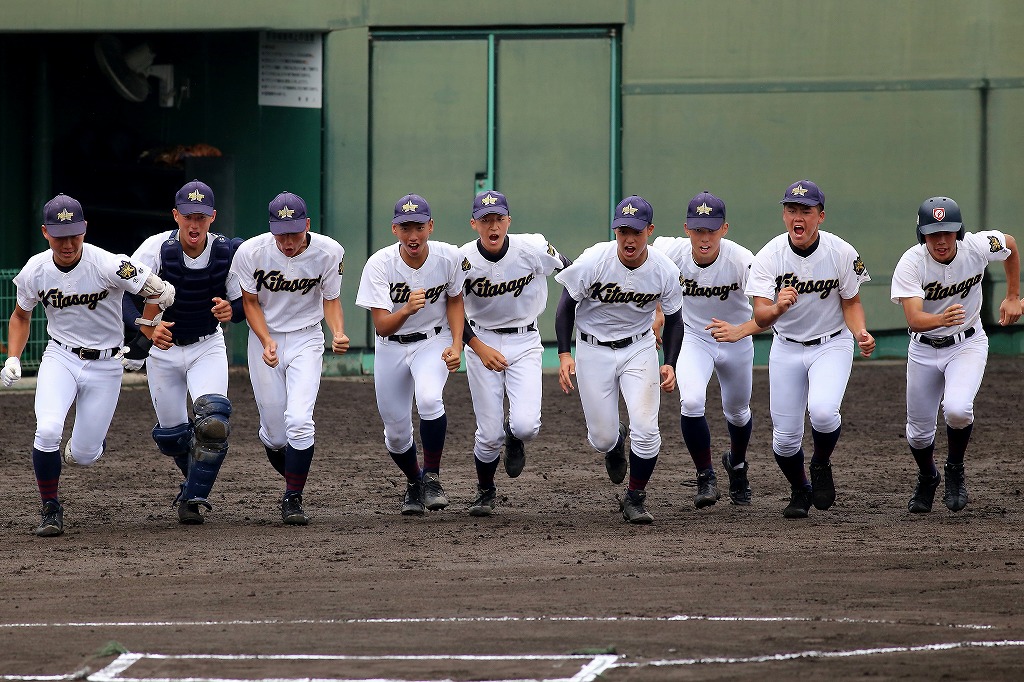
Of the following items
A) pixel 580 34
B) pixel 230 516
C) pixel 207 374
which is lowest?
pixel 230 516

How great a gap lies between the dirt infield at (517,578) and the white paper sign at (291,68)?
6.12 metres

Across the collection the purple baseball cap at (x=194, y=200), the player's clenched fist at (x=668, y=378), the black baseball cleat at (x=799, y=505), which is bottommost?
the black baseball cleat at (x=799, y=505)

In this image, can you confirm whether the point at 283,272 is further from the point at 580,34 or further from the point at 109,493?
the point at 580,34

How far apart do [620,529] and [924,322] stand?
2.18 meters

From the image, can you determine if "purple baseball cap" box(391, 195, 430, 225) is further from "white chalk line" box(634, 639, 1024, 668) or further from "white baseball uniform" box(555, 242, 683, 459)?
"white chalk line" box(634, 639, 1024, 668)

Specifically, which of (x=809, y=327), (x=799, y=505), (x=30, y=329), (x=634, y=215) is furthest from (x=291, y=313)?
(x=30, y=329)

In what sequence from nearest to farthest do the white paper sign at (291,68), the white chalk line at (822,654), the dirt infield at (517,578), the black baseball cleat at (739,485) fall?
the white chalk line at (822,654) → the dirt infield at (517,578) → the black baseball cleat at (739,485) → the white paper sign at (291,68)

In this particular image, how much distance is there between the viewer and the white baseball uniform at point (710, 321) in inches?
387

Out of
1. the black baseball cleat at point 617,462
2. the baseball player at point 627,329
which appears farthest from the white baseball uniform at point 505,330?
the black baseball cleat at point 617,462

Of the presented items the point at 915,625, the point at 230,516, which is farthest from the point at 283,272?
the point at 915,625

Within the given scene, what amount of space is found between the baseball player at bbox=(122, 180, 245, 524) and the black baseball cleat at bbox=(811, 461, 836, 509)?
11.7 feet

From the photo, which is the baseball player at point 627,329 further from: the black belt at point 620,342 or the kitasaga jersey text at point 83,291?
the kitasaga jersey text at point 83,291

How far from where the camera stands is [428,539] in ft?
29.0

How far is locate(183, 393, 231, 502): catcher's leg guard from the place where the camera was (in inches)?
366
